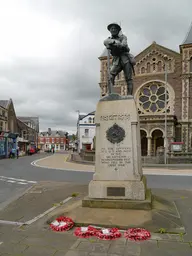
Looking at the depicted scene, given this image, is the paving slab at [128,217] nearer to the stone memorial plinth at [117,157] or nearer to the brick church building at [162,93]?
the stone memorial plinth at [117,157]

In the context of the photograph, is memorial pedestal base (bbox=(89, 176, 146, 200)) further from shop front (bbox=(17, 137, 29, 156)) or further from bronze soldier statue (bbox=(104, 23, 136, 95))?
shop front (bbox=(17, 137, 29, 156))

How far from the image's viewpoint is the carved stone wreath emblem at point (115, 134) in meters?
6.19

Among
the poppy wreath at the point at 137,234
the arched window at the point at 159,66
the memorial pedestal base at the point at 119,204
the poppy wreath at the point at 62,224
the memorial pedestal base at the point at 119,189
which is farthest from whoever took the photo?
the arched window at the point at 159,66

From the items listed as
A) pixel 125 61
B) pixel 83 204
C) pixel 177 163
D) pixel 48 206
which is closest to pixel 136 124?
pixel 125 61

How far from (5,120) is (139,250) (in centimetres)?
4193

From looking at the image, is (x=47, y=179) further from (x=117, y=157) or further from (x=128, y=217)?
(x=128, y=217)

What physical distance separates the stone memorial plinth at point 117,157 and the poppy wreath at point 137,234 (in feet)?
4.43

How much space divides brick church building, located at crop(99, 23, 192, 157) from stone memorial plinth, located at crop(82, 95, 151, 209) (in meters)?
26.7

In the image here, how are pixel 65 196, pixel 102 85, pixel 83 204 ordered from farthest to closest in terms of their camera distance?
1. pixel 102 85
2. pixel 65 196
3. pixel 83 204

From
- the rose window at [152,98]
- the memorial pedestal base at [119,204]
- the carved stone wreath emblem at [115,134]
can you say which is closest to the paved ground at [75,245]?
the memorial pedestal base at [119,204]

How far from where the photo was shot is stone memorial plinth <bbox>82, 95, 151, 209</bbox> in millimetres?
5812

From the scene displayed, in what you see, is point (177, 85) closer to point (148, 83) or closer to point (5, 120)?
point (148, 83)

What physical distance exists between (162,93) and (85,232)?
3491 cm

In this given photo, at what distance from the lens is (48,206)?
6.54 m
